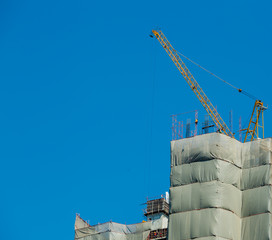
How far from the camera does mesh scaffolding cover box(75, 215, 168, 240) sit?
164 metres

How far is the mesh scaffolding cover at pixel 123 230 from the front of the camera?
16362 centimetres

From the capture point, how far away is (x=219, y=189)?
14038 centimetres

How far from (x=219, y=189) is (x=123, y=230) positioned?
30928 mm

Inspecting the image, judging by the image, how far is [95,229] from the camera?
167 meters

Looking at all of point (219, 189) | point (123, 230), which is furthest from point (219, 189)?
point (123, 230)

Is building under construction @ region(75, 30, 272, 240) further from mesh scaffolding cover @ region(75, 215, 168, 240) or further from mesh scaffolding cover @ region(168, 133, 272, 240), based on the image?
mesh scaffolding cover @ region(75, 215, 168, 240)

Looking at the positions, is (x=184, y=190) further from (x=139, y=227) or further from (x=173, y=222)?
(x=139, y=227)

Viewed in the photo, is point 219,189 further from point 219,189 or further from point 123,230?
point 123,230

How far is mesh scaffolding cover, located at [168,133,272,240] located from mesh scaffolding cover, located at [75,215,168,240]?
20.8 m

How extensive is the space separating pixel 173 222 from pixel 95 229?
1116 inches

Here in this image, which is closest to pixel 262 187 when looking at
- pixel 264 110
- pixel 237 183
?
pixel 237 183

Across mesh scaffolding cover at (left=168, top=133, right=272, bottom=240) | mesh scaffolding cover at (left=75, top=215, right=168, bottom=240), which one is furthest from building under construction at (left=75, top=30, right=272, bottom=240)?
mesh scaffolding cover at (left=75, top=215, right=168, bottom=240)

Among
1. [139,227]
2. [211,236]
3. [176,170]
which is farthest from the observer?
[139,227]

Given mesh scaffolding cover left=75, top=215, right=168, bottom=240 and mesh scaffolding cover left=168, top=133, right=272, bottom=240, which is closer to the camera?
mesh scaffolding cover left=168, top=133, right=272, bottom=240
